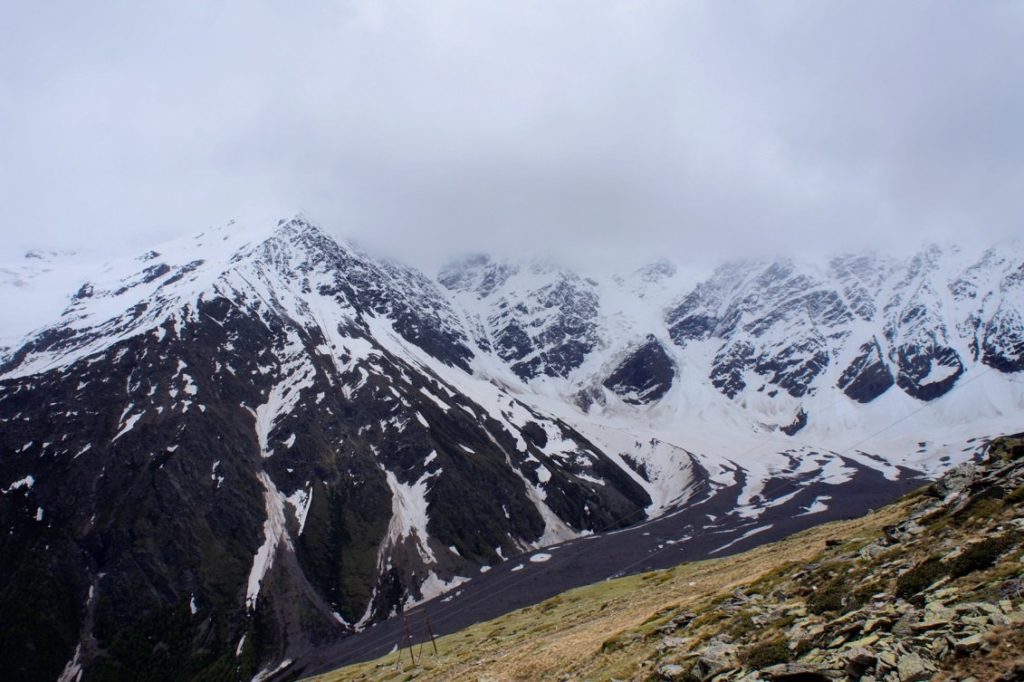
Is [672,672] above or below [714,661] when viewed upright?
below

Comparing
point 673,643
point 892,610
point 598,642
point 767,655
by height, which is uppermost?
point 892,610

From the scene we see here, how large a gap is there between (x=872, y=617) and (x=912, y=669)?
407cm

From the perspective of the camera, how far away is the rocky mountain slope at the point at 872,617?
14703 millimetres

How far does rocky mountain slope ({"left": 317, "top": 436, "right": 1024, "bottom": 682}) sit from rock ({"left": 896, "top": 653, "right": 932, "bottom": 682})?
0.10ft

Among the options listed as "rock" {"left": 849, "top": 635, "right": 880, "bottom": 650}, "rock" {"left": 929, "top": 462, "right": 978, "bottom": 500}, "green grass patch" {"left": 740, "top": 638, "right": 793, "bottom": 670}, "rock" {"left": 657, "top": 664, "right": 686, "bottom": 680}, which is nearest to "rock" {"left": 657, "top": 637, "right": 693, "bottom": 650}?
"rock" {"left": 657, "top": 664, "right": 686, "bottom": 680}

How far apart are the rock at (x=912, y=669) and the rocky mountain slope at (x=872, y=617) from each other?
1.2 inches

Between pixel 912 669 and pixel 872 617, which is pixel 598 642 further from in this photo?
pixel 912 669

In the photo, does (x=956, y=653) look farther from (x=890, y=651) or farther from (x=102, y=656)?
(x=102, y=656)

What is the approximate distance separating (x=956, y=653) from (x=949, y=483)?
2696cm

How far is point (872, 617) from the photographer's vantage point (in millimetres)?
Result: 18078

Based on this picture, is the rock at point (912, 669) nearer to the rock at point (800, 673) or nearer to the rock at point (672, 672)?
the rock at point (800, 673)

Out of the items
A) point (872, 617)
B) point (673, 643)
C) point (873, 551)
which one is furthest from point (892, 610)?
point (673, 643)

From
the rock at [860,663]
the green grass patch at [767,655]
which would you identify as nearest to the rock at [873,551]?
the green grass patch at [767,655]

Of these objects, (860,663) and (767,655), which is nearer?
(860,663)
